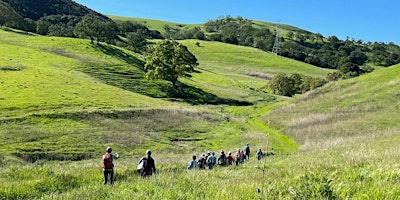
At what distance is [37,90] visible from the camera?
6059 centimetres

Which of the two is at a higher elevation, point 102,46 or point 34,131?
point 102,46

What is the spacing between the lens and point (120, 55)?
374 feet

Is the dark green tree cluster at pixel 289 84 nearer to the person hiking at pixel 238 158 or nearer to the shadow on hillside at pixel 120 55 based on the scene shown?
the shadow on hillside at pixel 120 55

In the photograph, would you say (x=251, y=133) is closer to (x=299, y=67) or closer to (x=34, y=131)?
(x=34, y=131)

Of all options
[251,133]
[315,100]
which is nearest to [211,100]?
[315,100]

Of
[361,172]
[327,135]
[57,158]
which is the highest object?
[361,172]

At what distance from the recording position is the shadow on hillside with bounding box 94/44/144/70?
357 feet

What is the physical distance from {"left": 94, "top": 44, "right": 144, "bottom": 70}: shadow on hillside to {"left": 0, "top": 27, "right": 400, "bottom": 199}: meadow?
1048 cm

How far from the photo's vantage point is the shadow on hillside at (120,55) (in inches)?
4278

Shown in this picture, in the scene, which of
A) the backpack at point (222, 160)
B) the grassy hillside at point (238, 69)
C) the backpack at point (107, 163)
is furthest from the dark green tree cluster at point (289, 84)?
the backpack at point (107, 163)

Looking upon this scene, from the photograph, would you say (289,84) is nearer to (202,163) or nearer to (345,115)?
(345,115)

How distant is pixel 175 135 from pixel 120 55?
69253 mm

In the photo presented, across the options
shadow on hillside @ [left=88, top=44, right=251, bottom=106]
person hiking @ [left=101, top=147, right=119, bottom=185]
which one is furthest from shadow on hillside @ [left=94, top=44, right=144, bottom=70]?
person hiking @ [left=101, top=147, right=119, bottom=185]

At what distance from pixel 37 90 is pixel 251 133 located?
32490mm
